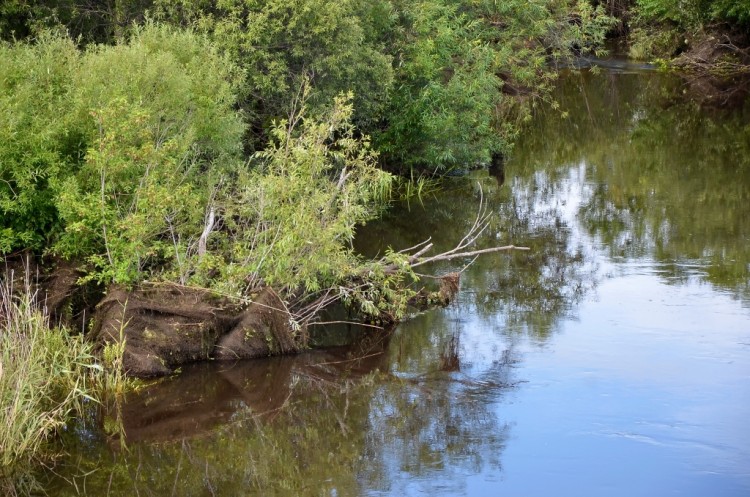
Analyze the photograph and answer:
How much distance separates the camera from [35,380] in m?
9.61

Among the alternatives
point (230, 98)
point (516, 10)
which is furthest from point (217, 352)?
point (516, 10)

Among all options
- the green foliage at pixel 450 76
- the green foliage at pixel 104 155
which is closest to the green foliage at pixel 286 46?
the green foliage at pixel 450 76

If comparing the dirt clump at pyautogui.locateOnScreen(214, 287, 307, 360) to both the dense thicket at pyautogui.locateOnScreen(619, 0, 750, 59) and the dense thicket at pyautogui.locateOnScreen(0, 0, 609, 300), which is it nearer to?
the dense thicket at pyautogui.locateOnScreen(0, 0, 609, 300)

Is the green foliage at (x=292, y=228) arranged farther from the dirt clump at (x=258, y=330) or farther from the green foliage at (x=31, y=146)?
the green foliage at (x=31, y=146)

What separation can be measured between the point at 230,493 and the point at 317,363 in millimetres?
3311

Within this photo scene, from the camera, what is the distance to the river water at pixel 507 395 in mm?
9398

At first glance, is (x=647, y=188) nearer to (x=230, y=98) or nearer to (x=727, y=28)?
(x=230, y=98)

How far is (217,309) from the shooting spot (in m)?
11.9

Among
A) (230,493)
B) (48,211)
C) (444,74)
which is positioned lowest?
(230,493)

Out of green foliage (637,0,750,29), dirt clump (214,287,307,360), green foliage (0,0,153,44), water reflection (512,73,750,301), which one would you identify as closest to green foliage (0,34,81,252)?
dirt clump (214,287,307,360)

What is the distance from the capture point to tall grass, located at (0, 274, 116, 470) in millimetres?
9195

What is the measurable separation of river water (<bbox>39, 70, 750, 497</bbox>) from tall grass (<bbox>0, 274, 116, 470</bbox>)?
384mm

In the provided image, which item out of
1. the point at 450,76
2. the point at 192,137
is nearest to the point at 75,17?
the point at 192,137

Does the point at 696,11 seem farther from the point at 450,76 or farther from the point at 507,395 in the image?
the point at 507,395
